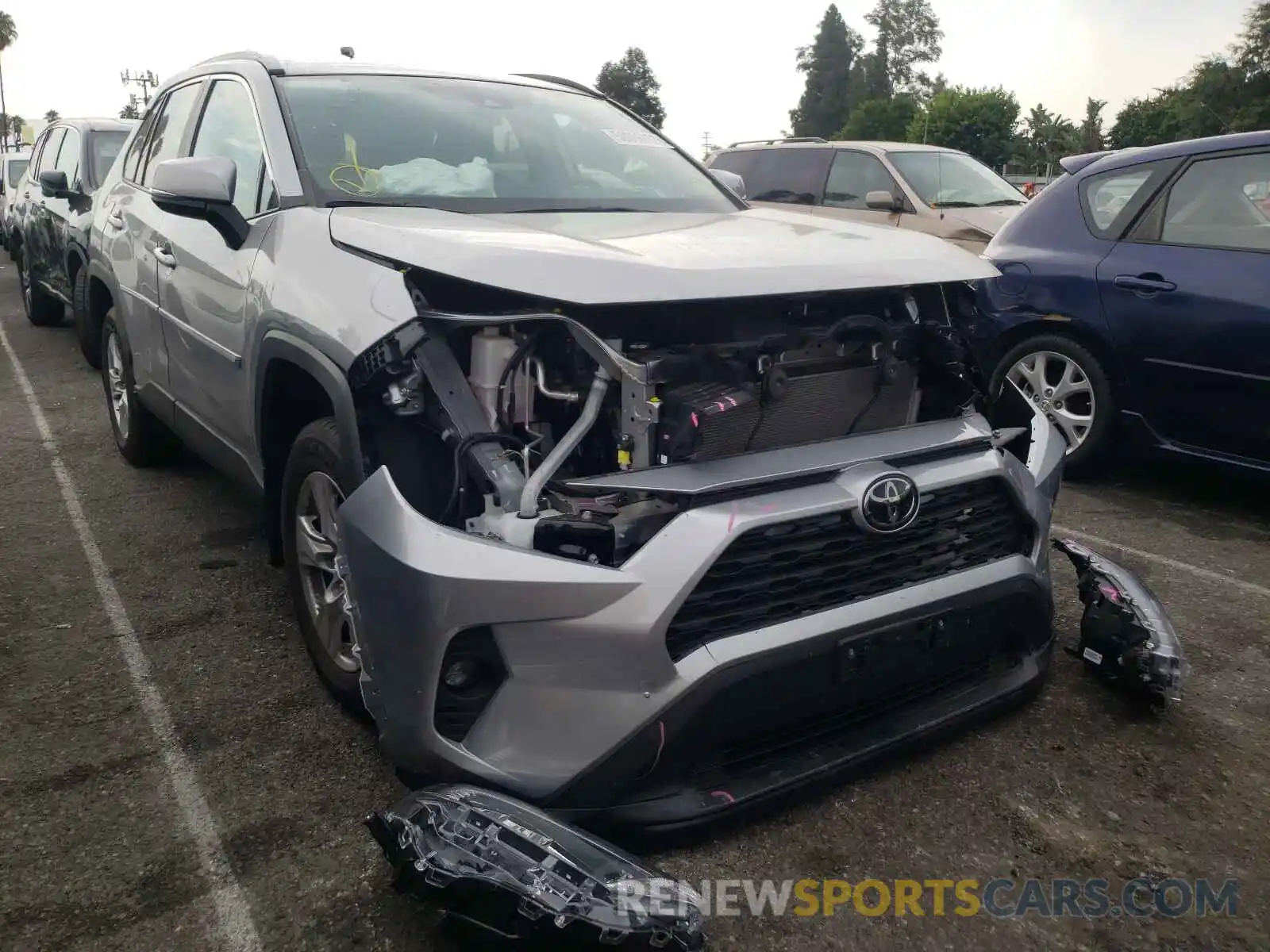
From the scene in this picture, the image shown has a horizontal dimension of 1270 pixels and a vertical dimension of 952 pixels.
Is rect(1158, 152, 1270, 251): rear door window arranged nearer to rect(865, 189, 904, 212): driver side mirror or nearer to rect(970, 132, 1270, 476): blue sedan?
rect(970, 132, 1270, 476): blue sedan

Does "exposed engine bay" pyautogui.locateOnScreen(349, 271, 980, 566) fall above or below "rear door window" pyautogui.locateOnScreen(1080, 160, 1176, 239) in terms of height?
below

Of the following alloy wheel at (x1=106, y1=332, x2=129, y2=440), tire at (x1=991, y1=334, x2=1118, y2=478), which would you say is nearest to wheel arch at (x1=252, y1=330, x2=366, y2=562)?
alloy wheel at (x1=106, y1=332, x2=129, y2=440)

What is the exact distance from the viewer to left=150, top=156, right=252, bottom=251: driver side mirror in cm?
299

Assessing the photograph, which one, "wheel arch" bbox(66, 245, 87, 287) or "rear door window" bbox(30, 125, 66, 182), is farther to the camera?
"rear door window" bbox(30, 125, 66, 182)

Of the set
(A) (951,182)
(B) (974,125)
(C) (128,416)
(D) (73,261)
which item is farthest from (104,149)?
(B) (974,125)

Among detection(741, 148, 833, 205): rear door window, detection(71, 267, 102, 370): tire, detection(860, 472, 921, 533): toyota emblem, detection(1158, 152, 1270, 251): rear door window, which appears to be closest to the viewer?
detection(860, 472, 921, 533): toyota emblem

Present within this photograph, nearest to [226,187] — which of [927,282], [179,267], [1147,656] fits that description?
[179,267]

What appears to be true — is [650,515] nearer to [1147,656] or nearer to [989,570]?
[989,570]

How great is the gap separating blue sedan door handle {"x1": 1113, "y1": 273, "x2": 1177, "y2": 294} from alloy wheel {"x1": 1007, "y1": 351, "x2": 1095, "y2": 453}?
427mm

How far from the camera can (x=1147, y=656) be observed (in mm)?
2877

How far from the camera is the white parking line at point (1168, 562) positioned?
3904 millimetres

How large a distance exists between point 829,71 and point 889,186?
106 metres

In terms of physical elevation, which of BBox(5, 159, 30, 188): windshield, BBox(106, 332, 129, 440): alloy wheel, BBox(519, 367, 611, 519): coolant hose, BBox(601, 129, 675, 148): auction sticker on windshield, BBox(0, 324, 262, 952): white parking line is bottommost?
BBox(0, 324, 262, 952): white parking line

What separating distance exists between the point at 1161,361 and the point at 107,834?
435cm
